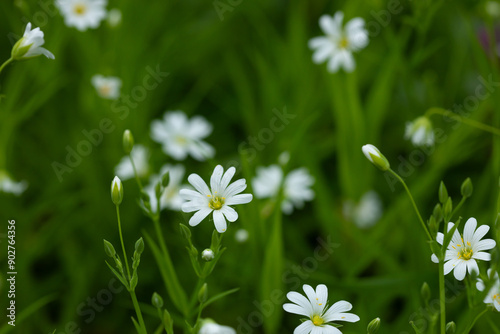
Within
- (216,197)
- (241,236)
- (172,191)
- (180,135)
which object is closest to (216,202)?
(216,197)

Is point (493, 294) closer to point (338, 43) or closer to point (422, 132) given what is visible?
point (422, 132)

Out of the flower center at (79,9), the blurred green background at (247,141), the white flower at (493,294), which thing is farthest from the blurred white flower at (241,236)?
the flower center at (79,9)

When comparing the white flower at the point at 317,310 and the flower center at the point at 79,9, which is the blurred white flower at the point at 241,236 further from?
the flower center at the point at 79,9

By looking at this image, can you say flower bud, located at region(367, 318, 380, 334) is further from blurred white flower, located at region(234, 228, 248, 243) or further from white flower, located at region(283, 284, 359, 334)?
blurred white flower, located at region(234, 228, 248, 243)

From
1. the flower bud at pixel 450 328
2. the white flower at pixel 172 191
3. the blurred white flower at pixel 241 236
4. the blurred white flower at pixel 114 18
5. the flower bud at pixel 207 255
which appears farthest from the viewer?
the blurred white flower at pixel 114 18

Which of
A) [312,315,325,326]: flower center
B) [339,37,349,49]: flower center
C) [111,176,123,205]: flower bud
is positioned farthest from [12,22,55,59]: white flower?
[339,37,349,49]: flower center
